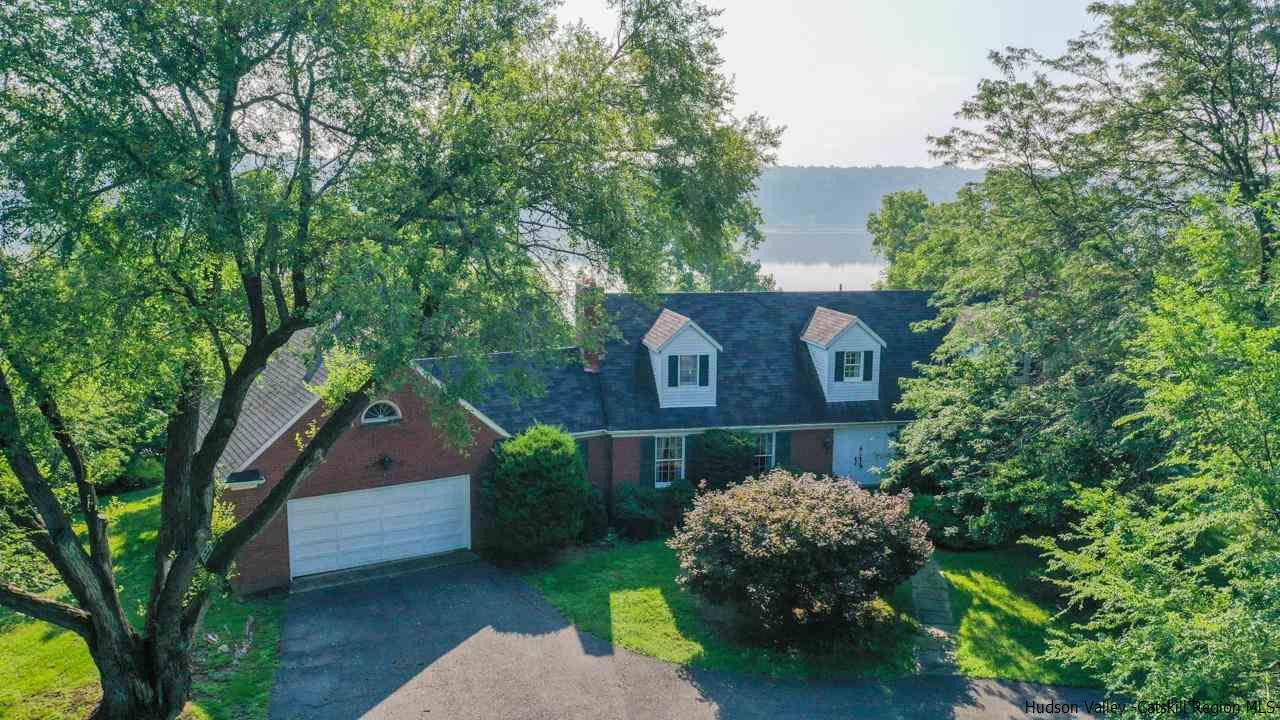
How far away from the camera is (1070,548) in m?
17.9

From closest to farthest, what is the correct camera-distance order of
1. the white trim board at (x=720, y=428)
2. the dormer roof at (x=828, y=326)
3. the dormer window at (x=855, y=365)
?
1. the white trim board at (x=720, y=428)
2. the dormer roof at (x=828, y=326)
3. the dormer window at (x=855, y=365)

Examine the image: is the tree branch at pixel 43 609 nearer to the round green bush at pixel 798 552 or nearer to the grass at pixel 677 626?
the grass at pixel 677 626

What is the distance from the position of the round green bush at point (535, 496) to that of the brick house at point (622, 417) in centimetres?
118

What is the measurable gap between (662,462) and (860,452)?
6.99 m

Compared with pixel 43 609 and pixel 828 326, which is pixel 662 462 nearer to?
pixel 828 326

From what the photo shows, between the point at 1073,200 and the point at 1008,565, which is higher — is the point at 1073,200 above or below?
above

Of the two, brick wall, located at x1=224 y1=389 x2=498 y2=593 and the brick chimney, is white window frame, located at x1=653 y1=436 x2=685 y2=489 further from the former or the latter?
the brick chimney

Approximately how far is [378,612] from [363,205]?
1129 centimetres

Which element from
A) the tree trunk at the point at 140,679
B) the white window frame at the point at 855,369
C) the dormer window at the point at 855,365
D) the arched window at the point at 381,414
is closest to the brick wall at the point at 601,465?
the arched window at the point at 381,414

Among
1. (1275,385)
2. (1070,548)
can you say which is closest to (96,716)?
(1275,385)

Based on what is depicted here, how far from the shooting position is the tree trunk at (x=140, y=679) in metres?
11.9

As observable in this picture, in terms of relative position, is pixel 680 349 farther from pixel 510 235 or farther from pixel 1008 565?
pixel 510 235

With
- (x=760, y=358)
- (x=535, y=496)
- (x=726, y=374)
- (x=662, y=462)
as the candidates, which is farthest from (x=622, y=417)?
(x=760, y=358)

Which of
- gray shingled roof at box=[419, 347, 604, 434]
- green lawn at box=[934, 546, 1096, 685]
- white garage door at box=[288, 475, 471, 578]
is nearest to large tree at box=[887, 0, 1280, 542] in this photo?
green lawn at box=[934, 546, 1096, 685]
